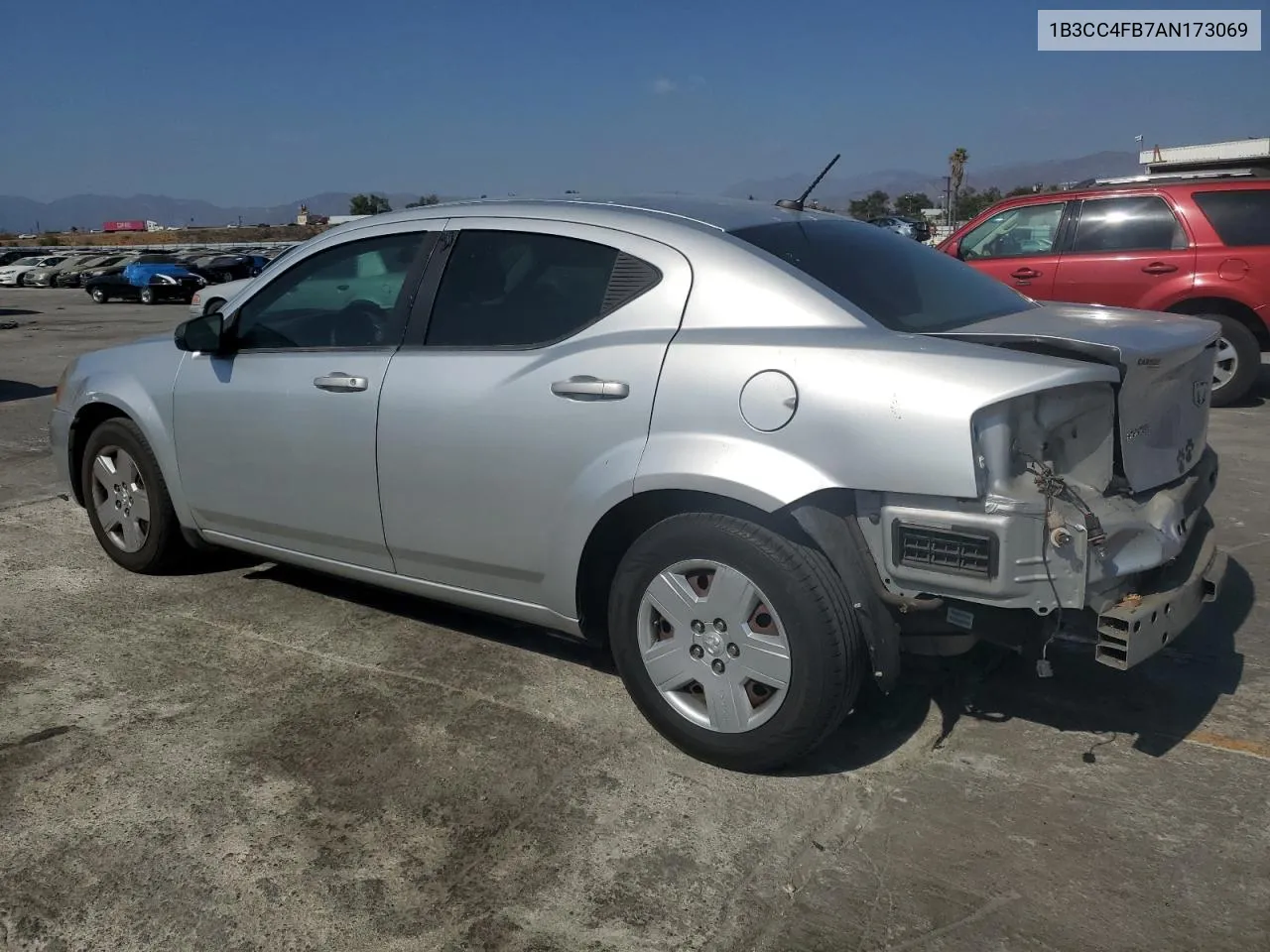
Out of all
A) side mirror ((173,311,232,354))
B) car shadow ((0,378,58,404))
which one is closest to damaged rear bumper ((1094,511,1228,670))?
side mirror ((173,311,232,354))

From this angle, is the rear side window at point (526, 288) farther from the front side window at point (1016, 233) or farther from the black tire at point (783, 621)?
the front side window at point (1016, 233)

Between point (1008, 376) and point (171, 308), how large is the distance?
31070 millimetres

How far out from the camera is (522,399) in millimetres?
3514

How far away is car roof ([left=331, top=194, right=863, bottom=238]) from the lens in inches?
141

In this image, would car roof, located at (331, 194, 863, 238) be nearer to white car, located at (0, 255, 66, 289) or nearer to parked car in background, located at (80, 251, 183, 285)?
parked car in background, located at (80, 251, 183, 285)

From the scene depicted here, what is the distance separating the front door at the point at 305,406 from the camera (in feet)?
13.0

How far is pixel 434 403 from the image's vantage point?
12.1ft

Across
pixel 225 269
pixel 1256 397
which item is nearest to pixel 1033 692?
pixel 1256 397

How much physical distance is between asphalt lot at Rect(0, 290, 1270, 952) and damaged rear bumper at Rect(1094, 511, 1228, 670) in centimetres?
47

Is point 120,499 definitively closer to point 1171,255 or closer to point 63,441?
point 63,441

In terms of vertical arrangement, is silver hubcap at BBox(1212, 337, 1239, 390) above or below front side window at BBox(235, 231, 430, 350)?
below

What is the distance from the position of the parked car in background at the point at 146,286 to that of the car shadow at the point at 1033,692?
3110 centimetres

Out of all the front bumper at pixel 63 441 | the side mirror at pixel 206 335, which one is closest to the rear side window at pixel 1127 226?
the side mirror at pixel 206 335

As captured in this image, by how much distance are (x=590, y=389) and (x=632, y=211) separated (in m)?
0.68
